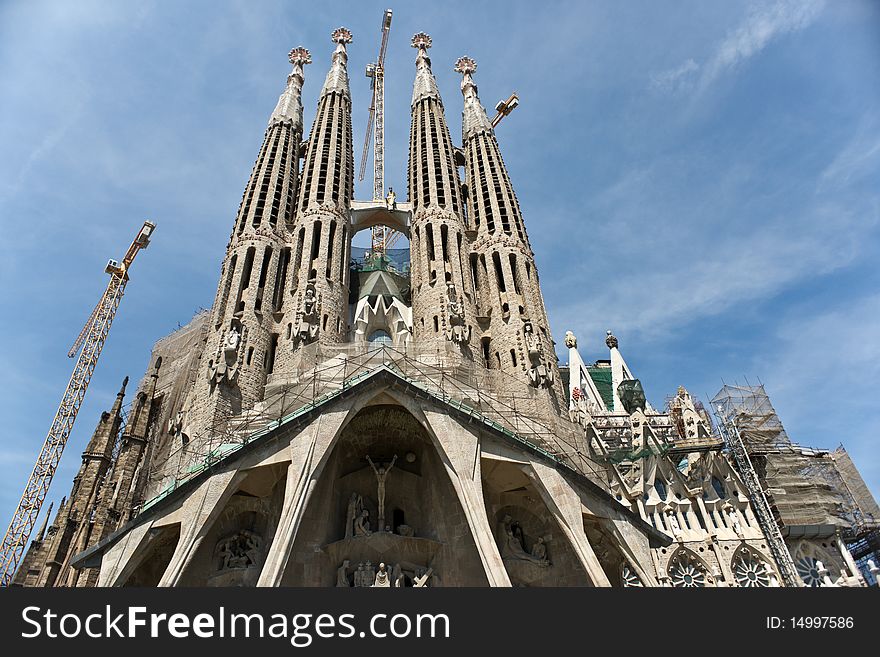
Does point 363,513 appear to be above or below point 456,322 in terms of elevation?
below

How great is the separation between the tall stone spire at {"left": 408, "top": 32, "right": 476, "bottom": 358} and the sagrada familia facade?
15 cm

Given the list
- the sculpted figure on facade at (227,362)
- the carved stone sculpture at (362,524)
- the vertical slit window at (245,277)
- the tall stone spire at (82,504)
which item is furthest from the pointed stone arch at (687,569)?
the tall stone spire at (82,504)

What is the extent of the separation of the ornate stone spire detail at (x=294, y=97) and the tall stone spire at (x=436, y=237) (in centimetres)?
712

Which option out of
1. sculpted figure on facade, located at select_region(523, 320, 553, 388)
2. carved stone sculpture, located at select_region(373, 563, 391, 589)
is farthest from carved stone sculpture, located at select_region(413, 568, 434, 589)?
sculpted figure on facade, located at select_region(523, 320, 553, 388)

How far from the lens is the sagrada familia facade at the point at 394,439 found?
1902cm

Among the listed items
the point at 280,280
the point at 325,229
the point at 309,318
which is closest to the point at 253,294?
the point at 280,280

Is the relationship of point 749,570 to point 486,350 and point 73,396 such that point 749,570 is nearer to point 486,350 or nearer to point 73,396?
point 486,350

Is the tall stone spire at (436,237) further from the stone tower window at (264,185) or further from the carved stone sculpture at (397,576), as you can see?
the carved stone sculpture at (397,576)

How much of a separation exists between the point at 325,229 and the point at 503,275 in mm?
9072

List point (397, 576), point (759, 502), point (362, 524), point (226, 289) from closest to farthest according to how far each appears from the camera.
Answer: point (397, 576) → point (362, 524) → point (226, 289) → point (759, 502)

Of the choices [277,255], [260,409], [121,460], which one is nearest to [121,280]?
[121,460]

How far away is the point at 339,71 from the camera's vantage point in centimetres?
4072

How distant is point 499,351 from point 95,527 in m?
19.8

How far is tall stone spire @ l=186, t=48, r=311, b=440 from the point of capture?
23.2 meters
